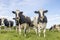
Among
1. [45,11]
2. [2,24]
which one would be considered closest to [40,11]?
[45,11]

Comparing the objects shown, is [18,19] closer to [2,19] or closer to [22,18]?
[22,18]

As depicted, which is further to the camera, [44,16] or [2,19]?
[2,19]

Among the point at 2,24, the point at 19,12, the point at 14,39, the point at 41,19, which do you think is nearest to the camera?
the point at 14,39

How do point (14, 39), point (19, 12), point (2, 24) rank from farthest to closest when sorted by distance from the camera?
point (2, 24) < point (19, 12) < point (14, 39)

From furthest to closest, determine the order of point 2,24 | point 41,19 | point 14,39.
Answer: point 2,24 → point 41,19 → point 14,39

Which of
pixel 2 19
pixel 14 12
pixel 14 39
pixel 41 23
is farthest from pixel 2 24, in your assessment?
pixel 14 39

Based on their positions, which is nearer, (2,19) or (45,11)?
(45,11)

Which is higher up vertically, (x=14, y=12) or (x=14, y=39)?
(x=14, y=12)

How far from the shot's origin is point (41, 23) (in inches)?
882

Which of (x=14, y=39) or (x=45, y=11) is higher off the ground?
(x=45, y=11)

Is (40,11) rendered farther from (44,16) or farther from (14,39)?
(14,39)

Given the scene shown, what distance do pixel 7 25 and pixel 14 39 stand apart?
22.6 meters

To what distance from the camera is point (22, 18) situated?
23.4m

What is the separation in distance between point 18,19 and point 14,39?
5.47m
